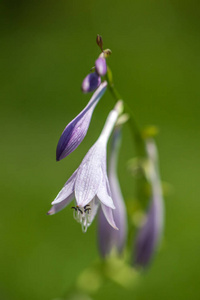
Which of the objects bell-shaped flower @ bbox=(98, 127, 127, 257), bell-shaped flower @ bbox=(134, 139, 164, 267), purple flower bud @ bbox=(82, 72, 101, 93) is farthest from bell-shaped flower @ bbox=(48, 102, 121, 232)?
bell-shaped flower @ bbox=(134, 139, 164, 267)

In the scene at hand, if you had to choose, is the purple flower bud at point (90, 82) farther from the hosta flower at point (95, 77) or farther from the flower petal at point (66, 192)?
the flower petal at point (66, 192)

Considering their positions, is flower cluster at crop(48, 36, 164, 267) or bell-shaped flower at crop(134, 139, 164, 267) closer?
flower cluster at crop(48, 36, 164, 267)

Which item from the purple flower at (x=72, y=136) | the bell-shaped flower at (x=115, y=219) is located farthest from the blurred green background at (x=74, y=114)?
the purple flower at (x=72, y=136)

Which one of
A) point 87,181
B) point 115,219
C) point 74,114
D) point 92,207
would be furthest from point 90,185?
point 74,114

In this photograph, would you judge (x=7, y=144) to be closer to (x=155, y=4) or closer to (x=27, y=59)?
(x=27, y=59)

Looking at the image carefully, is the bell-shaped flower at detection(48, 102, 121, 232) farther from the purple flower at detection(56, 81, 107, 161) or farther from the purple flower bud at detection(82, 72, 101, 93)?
the purple flower bud at detection(82, 72, 101, 93)

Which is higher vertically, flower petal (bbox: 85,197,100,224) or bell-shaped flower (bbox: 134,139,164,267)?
flower petal (bbox: 85,197,100,224)

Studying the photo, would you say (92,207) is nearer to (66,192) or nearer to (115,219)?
(66,192)
